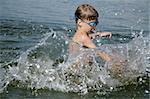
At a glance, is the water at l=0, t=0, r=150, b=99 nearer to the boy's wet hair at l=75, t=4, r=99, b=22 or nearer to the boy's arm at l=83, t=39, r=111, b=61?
the boy's arm at l=83, t=39, r=111, b=61

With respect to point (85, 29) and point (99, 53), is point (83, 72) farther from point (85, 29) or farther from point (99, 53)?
point (85, 29)

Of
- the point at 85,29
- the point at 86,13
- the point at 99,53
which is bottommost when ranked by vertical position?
the point at 99,53

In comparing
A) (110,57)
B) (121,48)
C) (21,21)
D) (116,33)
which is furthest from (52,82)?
(21,21)

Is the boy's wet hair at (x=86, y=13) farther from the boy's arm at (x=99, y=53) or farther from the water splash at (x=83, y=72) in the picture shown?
the water splash at (x=83, y=72)

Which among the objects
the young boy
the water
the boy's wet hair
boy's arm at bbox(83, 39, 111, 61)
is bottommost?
the water

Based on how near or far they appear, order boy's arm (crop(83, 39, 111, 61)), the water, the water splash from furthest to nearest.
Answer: boy's arm (crop(83, 39, 111, 61))
the water splash
the water

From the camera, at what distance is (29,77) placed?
7219 millimetres

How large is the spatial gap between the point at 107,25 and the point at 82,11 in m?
6.10

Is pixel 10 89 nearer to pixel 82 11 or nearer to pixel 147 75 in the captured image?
pixel 82 11

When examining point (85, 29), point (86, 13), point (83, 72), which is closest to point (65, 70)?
point (83, 72)

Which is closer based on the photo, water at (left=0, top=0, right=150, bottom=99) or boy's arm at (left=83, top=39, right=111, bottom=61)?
water at (left=0, top=0, right=150, bottom=99)

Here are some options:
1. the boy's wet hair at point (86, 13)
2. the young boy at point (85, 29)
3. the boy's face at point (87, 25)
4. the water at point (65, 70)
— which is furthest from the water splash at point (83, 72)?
the boy's wet hair at point (86, 13)

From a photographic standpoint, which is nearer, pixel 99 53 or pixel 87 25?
pixel 99 53

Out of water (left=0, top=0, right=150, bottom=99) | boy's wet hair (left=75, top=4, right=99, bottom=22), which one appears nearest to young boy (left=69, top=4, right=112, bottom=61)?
boy's wet hair (left=75, top=4, right=99, bottom=22)
